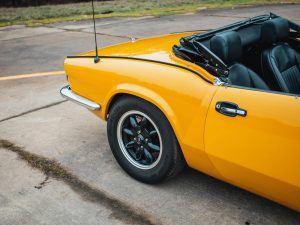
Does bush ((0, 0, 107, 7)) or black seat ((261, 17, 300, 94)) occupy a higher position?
black seat ((261, 17, 300, 94))

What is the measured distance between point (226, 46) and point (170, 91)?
536 millimetres

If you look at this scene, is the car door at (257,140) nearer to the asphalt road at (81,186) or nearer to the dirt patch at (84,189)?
the asphalt road at (81,186)

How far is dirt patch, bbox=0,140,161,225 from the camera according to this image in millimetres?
2747

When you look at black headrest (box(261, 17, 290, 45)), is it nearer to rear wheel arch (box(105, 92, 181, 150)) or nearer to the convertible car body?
the convertible car body

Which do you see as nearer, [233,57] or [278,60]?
[233,57]

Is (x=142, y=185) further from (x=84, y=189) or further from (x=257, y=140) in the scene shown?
(x=257, y=140)

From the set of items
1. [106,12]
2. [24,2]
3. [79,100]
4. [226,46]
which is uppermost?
[226,46]

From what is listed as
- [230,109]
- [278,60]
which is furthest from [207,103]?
[278,60]

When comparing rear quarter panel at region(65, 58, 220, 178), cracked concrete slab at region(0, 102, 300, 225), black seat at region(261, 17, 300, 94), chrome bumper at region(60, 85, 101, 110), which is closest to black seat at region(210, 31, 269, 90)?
black seat at region(261, 17, 300, 94)

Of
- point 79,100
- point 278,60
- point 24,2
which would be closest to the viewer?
point 278,60

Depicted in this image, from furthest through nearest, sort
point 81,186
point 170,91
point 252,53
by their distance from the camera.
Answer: point 252,53 → point 81,186 → point 170,91

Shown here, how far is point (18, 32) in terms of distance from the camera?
1009 centimetres

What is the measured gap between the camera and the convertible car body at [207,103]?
220 centimetres

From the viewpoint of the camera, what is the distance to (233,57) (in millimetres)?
2832
